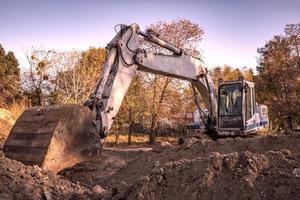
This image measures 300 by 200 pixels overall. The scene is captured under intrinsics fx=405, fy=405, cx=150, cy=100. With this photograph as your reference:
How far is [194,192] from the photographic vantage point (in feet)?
13.5

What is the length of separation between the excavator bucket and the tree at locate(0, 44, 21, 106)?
19045 millimetres

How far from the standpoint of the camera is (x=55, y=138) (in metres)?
6.86

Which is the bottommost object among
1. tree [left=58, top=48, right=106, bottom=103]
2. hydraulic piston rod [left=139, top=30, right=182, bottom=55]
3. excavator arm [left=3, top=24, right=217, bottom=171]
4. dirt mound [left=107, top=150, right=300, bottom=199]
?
dirt mound [left=107, top=150, right=300, bottom=199]

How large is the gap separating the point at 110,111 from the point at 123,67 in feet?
3.42

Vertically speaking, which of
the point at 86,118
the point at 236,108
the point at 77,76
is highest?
the point at 77,76

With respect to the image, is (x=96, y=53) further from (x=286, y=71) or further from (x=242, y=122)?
(x=242, y=122)

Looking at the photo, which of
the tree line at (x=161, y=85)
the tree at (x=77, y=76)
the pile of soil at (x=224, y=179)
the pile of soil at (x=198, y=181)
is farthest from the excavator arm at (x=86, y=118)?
the tree at (x=77, y=76)

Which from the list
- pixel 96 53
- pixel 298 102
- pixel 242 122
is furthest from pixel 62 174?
pixel 96 53

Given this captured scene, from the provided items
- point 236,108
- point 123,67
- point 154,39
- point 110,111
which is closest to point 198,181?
point 110,111

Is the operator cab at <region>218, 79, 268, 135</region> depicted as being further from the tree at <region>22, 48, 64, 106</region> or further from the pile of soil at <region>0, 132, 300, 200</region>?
the tree at <region>22, 48, 64, 106</region>

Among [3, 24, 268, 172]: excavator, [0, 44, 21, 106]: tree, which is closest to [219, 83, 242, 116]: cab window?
[3, 24, 268, 172]: excavator

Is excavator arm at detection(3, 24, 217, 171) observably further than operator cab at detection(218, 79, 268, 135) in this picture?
No

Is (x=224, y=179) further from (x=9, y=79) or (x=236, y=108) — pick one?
(x=9, y=79)

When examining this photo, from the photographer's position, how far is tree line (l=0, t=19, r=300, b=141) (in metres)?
24.5
